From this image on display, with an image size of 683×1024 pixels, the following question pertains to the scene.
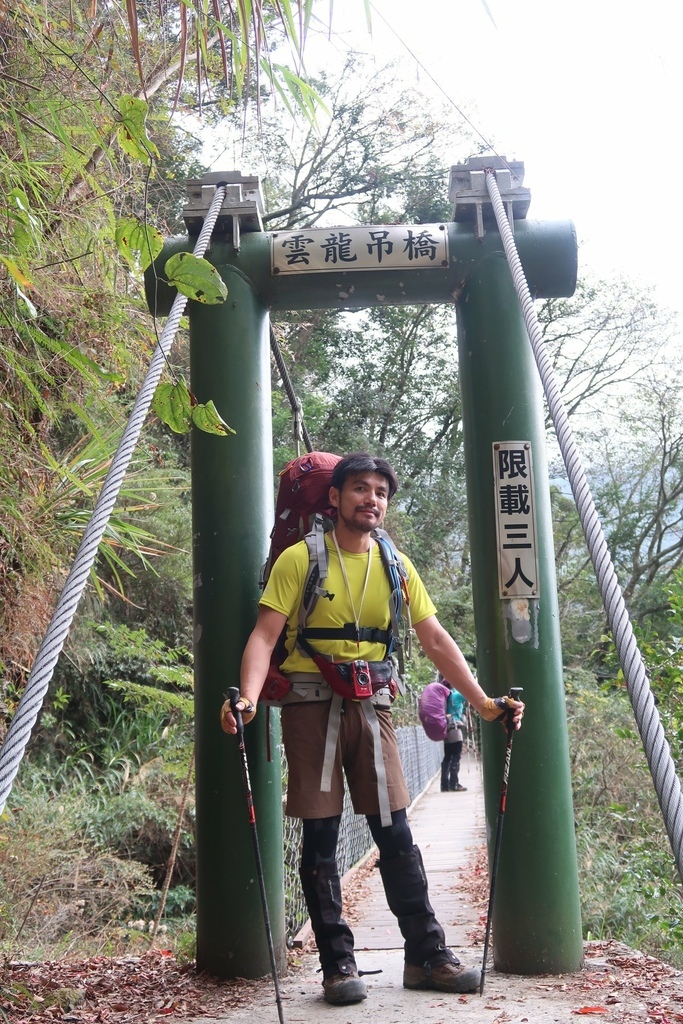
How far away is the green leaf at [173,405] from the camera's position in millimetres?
1911

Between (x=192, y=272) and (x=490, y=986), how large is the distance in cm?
230

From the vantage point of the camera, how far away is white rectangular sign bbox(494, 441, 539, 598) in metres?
3.14

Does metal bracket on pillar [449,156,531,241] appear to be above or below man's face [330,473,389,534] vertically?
above

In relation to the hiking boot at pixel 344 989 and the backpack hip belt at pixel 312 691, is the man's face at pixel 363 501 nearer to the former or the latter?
the backpack hip belt at pixel 312 691

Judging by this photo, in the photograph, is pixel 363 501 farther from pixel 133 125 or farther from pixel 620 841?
pixel 620 841

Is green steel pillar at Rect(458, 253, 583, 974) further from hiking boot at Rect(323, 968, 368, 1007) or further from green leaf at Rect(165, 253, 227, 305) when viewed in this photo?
green leaf at Rect(165, 253, 227, 305)

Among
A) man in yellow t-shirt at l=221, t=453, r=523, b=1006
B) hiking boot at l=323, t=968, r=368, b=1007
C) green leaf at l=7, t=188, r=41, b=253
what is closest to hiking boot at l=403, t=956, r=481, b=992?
man in yellow t-shirt at l=221, t=453, r=523, b=1006

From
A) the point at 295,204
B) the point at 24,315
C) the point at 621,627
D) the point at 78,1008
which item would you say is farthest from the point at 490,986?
the point at 295,204

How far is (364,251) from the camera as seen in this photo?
11.2 feet

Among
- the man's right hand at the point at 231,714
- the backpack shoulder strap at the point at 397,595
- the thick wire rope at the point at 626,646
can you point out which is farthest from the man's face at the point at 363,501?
the thick wire rope at the point at 626,646

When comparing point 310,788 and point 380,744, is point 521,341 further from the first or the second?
point 310,788

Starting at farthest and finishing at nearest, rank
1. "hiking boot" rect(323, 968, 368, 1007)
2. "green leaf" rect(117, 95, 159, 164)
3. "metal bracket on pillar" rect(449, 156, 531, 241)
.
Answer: "metal bracket on pillar" rect(449, 156, 531, 241) < "hiking boot" rect(323, 968, 368, 1007) < "green leaf" rect(117, 95, 159, 164)

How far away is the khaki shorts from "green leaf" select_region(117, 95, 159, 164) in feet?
5.57

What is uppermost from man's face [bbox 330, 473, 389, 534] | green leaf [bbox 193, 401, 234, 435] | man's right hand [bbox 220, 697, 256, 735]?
man's face [bbox 330, 473, 389, 534]
